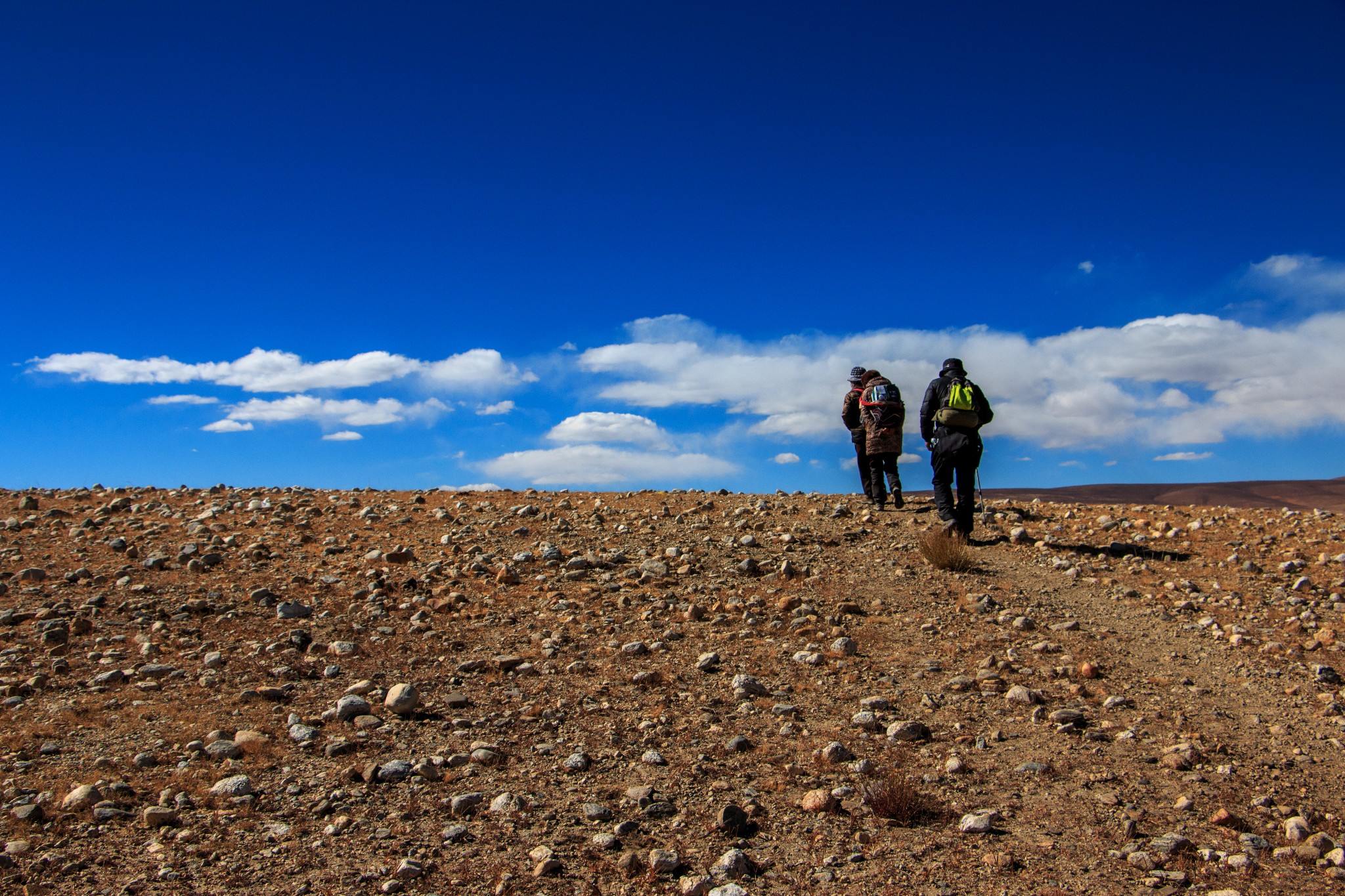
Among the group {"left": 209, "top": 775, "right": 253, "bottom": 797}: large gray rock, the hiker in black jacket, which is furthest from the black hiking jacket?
{"left": 209, "top": 775, "right": 253, "bottom": 797}: large gray rock

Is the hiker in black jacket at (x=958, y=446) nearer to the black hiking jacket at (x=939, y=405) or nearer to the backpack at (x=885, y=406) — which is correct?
the black hiking jacket at (x=939, y=405)

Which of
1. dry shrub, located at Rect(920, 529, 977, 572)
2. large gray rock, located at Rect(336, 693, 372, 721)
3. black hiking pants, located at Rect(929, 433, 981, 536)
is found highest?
black hiking pants, located at Rect(929, 433, 981, 536)

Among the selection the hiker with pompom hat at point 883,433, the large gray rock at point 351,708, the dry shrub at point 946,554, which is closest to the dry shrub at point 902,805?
the large gray rock at point 351,708

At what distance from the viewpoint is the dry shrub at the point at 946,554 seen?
35.1 feet

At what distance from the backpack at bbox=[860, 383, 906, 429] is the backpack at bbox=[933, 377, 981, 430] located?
197 centimetres

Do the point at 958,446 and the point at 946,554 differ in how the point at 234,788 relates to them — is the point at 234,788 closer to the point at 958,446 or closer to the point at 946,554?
the point at 946,554

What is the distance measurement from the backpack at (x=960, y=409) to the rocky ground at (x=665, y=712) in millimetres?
1766

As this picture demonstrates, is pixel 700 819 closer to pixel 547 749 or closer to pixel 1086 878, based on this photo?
pixel 547 749

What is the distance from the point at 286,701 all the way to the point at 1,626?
4138 mm

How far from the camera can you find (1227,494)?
6000 cm

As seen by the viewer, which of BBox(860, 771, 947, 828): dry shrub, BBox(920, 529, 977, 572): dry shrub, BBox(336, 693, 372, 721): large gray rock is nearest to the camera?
BBox(860, 771, 947, 828): dry shrub

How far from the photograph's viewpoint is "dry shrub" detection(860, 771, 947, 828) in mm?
4949

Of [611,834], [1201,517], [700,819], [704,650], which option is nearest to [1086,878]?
[700,819]

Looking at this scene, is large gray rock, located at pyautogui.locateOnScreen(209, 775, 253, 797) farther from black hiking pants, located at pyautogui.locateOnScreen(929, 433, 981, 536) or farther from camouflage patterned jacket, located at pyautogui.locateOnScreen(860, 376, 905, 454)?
camouflage patterned jacket, located at pyautogui.locateOnScreen(860, 376, 905, 454)
